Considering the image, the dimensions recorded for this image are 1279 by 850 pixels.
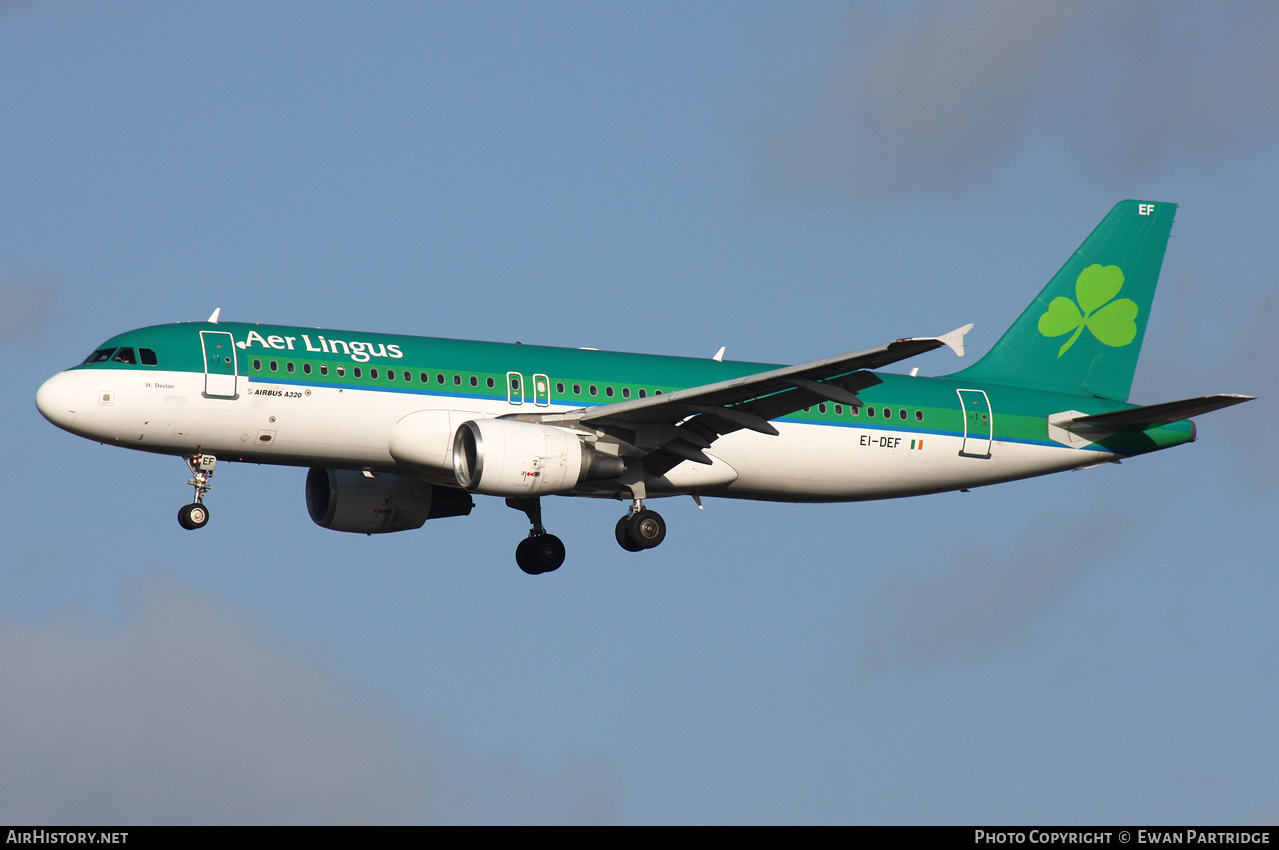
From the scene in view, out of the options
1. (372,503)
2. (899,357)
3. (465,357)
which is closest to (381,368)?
(465,357)

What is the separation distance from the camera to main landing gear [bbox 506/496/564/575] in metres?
43.9

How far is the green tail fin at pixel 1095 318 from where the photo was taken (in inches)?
1837

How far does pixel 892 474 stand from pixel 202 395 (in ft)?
54.4

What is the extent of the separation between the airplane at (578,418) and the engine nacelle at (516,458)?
0.14 ft

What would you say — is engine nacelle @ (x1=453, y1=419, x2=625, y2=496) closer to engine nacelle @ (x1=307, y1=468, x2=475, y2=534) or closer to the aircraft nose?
engine nacelle @ (x1=307, y1=468, x2=475, y2=534)

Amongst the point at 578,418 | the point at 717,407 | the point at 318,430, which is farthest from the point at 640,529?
the point at 318,430

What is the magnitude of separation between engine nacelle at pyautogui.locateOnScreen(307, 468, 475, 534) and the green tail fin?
14369 millimetres

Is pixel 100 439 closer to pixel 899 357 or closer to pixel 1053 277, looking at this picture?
pixel 899 357

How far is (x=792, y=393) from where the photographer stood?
125ft

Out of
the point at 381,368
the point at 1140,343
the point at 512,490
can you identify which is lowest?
the point at 512,490

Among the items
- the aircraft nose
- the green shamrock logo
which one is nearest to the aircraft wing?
the aircraft nose

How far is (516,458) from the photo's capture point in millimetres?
37219

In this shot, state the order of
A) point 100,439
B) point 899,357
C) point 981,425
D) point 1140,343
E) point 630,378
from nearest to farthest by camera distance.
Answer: point 899,357 → point 100,439 → point 630,378 → point 981,425 → point 1140,343

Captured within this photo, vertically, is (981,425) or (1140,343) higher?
(1140,343)
